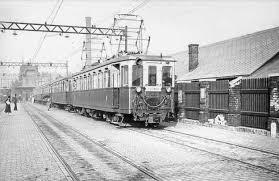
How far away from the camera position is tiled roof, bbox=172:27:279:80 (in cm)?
1967

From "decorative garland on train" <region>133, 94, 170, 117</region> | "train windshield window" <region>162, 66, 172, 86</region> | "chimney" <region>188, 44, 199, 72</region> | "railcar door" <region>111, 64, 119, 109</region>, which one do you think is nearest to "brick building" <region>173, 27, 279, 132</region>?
"chimney" <region>188, 44, 199, 72</region>

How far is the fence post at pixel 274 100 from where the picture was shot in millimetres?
12006

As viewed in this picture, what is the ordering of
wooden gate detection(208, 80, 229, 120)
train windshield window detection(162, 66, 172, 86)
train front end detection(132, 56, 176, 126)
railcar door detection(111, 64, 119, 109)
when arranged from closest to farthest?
train front end detection(132, 56, 176, 126)
wooden gate detection(208, 80, 229, 120)
train windshield window detection(162, 66, 172, 86)
railcar door detection(111, 64, 119, 109)

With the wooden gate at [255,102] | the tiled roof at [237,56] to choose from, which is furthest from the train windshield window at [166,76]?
the tiled roof at [237,56]

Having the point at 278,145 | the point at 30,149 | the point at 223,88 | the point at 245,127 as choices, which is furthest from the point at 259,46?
the point at 30,149

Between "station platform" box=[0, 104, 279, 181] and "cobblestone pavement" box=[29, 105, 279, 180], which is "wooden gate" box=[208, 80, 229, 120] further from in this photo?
"cobblestone pavement" box=[29, 105, 279, 180]

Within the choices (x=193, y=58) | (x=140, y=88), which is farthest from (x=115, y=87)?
(x=193, y=58)

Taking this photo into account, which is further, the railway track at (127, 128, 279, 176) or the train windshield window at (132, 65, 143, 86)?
the train windshield window at (132, 65, 143, 86)

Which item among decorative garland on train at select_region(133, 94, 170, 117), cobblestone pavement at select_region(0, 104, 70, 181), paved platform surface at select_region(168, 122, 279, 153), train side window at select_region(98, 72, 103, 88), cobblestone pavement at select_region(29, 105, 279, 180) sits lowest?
cobblestone pavement at select_region(0, 104, 70, 181)

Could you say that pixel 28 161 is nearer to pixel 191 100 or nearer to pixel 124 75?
pixel 124 75

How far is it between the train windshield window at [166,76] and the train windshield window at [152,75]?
447mm

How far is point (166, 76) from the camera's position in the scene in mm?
15188

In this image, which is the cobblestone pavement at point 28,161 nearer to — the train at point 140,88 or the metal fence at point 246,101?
the train at point 140,88

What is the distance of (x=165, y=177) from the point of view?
652cm
